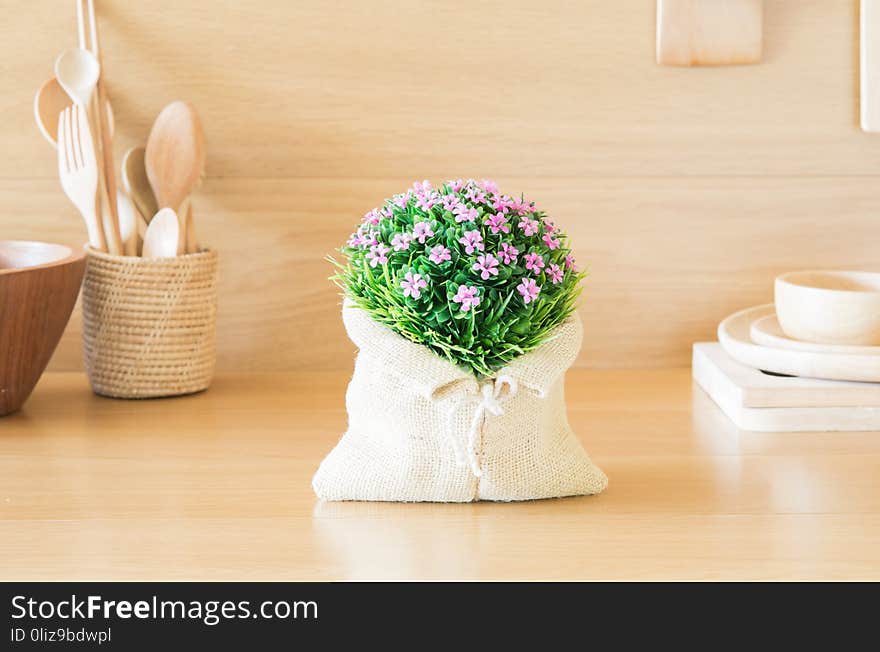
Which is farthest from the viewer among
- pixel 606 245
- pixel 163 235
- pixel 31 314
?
pixel 606 245

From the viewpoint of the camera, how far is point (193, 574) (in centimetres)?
65

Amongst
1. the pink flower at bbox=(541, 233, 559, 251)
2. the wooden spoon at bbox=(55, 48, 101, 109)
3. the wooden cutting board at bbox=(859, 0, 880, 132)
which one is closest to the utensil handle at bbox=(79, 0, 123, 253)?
the wooden spoon at bbox=(55, 48, 101, 109)

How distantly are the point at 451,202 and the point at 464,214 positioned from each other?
0.8 inches

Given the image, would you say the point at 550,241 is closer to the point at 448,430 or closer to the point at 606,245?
the point at 448,430

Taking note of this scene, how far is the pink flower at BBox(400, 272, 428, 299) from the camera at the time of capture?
2.37 feet

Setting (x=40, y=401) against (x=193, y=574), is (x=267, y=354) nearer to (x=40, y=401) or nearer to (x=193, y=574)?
(x=40, y=401)

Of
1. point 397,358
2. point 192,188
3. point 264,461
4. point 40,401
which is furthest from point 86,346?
point 397,358

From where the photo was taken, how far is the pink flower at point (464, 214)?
0.74 metres

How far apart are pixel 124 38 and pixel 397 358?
55 cm

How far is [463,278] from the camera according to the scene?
73 cm

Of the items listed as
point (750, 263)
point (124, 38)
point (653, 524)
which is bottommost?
point (653, 524)

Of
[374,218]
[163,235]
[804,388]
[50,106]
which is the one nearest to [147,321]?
[163,235]

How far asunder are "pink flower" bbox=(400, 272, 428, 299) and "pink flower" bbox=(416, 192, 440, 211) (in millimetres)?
54

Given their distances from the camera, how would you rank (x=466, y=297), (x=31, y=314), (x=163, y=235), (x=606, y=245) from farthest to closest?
1. (x=606, y=245)
2. (x=163, y=235)
3. (x=31, y=314)
4. (x=466, y=297)
